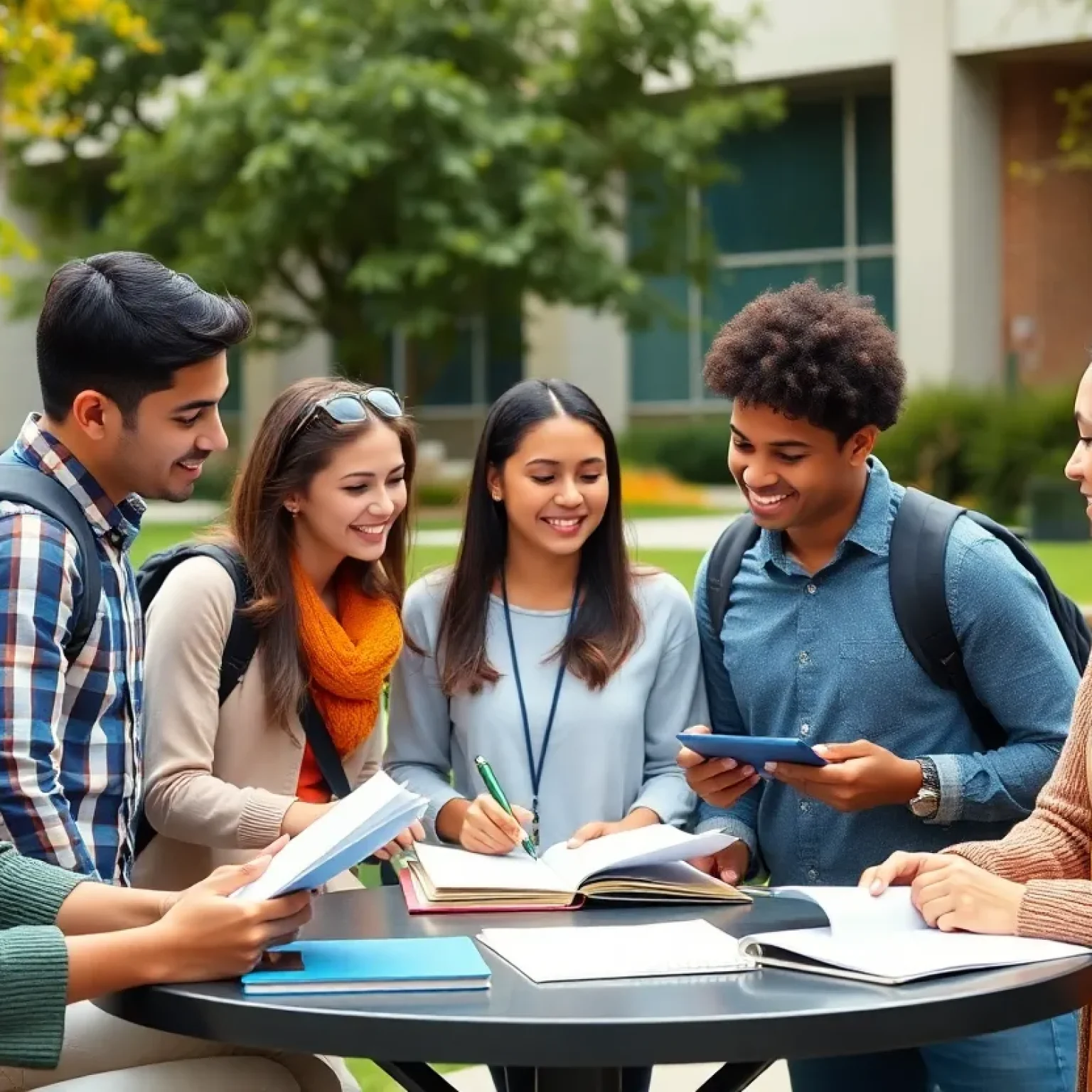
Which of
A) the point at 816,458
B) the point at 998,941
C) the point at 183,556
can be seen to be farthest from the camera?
the point at 183,556

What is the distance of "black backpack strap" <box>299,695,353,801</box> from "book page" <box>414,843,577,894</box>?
49 cm

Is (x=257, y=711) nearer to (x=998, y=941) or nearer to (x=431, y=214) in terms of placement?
(x=998, y=941)

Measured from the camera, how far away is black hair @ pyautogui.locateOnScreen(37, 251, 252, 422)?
119 inches

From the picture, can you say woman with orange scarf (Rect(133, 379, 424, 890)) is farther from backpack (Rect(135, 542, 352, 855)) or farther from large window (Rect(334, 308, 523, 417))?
large window (Rect(334, 308, 523, 417))

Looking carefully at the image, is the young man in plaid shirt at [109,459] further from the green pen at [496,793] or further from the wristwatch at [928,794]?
the wristwatch at [928,794]

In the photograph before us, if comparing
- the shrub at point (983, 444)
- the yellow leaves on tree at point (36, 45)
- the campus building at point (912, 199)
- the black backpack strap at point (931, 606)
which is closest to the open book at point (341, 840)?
the black backpack strap at point (931, 606)

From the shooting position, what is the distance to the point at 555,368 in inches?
1278

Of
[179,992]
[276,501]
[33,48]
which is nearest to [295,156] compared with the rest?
[33,48]

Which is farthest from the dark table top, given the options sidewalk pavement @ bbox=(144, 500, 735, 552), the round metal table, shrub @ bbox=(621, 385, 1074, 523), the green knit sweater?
shrub @ bbox=(621, 385, 1074, 523)

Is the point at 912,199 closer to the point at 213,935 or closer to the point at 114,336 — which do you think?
the point at 114,336

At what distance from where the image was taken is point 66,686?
2.92m

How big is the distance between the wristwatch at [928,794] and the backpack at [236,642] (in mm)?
1155

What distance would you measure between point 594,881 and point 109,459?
107 centimetres

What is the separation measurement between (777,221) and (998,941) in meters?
29.0
